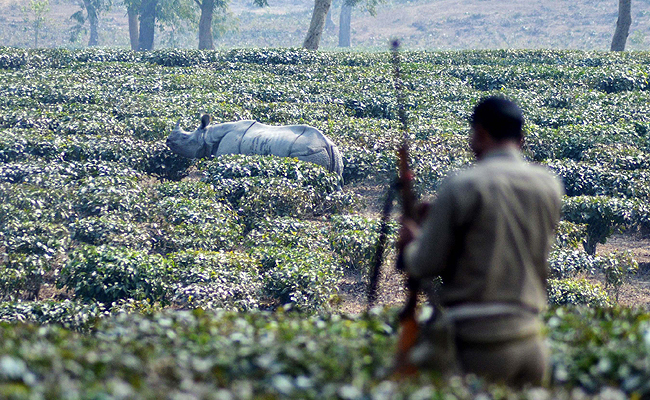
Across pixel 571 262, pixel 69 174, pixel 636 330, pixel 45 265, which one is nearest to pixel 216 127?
pixel 69 174

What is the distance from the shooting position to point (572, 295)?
368 inches

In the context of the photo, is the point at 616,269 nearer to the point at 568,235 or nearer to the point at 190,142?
the point at 568,235

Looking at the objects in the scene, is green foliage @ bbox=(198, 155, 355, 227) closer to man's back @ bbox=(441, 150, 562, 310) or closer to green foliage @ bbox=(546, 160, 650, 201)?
green foliage @ bbox=(546, 160, 650, 201)

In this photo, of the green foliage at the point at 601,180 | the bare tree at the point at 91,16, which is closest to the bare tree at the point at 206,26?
the bare tree at the point at 91,16

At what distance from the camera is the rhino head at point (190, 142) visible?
15250 mm

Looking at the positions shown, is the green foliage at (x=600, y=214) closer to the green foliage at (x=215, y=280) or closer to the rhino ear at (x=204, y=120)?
the green foliage at (x=215, y=280)

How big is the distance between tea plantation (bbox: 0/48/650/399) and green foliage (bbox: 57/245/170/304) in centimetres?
3

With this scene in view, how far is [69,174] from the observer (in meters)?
12.9

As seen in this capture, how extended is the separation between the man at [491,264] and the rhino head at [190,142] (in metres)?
12.3

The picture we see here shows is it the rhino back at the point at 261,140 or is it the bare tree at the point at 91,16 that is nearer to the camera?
the rhino back at the point at 261,140

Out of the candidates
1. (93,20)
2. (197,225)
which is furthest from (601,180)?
(93,20)

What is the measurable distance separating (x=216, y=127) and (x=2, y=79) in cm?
1071

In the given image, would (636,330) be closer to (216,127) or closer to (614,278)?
(614,278)

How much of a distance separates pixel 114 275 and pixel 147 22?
152ft
